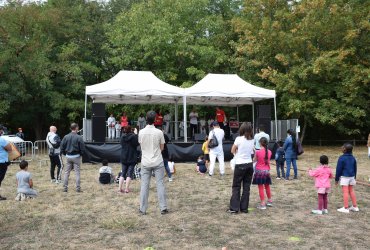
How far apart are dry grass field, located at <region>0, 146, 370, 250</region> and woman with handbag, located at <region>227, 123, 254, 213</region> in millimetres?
216

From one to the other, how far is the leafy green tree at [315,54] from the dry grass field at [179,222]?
12.5 m

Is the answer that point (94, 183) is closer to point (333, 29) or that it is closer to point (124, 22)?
point (333, 29)

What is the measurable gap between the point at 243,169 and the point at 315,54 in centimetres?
1669

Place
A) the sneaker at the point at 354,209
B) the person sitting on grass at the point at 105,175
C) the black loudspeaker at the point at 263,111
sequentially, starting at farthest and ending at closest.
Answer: the black loudspeaker at the point at 263,111
the person sitting on grass at the point at 105,175
the sneaker at the point at 354,209

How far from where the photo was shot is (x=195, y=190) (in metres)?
9.24

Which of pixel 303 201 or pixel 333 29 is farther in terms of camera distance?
pixel 333 29

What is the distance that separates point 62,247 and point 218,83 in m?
12.2

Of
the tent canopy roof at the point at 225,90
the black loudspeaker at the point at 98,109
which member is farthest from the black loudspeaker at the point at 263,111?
the black loudspeaker at the point at 98,109

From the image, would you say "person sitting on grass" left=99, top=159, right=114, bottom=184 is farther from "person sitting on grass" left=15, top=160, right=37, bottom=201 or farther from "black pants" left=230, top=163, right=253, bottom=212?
"black pants" left=230, top=163, right=253, bottom=212

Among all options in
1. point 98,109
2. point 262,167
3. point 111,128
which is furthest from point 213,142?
point 111,128

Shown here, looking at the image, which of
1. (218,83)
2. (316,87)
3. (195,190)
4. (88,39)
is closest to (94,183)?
(195,190)

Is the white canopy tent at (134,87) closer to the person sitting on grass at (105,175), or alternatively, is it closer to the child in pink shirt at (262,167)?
the person sitting on grass at (105,175)

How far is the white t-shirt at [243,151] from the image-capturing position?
22.5 feet

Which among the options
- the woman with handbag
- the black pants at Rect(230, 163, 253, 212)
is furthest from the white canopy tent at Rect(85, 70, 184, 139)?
the black pants at Rect(230, 163, 253, 212)
